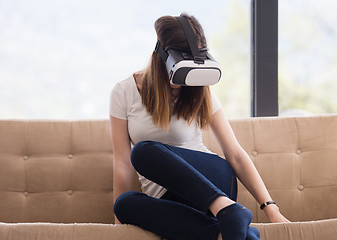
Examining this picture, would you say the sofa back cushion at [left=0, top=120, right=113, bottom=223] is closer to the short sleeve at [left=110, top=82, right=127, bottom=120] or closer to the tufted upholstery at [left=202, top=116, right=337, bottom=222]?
the short sleeve at [left=110, top=82, right=127, bottom=120]

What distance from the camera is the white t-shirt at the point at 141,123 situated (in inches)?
62.6

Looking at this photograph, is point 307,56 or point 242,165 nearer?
point 242,165

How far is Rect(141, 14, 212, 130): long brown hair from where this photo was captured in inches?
58.8

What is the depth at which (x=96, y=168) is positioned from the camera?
1823 millimetres

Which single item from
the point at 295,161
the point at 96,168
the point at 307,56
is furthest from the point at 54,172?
the point at 307,56

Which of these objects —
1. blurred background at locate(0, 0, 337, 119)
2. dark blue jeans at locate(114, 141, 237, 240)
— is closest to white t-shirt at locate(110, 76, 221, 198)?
dark blue jeans at locate(114, 141, 237, 240)

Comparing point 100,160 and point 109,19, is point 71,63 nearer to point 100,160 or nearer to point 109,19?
point 109,19

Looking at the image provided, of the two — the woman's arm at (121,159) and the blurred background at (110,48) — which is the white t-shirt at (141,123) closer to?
the woman's arm at (121,159)

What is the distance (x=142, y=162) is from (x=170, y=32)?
18.4 inches

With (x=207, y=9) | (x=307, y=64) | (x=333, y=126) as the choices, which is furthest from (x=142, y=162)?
(x=307, y=64)

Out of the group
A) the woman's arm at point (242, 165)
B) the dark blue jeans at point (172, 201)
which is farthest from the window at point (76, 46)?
the dark blue jeans at point (172, 201)

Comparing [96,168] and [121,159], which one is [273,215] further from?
[96,168]

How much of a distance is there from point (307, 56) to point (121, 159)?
1.27 meters

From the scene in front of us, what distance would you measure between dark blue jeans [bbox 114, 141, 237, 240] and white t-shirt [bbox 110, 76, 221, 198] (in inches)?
7.3
